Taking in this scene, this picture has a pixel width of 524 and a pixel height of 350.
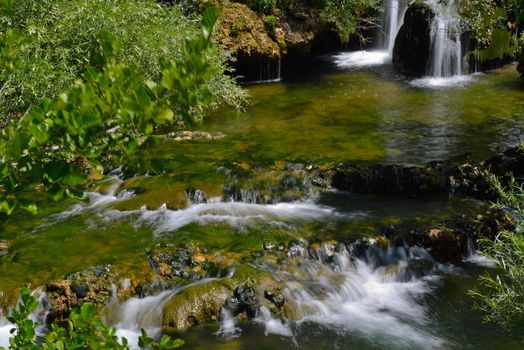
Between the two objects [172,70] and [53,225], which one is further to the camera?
[53,225]

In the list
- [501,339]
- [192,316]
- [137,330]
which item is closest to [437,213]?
[501,339]

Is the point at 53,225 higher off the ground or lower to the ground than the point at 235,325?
higher

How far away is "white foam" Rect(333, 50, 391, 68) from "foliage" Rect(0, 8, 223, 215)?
80.4 ft

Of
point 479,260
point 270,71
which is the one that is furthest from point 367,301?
point 270,71

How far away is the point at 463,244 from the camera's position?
10.3m

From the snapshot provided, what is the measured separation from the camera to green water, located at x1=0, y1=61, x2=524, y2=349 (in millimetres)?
8688

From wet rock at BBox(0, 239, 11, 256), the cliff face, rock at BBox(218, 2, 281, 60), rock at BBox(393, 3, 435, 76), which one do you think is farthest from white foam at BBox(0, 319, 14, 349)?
rock at BBox(393, 3, 435, 76)

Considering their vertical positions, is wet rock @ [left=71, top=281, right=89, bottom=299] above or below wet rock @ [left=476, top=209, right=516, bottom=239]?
below

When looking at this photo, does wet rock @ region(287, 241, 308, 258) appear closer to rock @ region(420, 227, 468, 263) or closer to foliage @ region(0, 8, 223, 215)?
rock @ region(420, 227, 468, 263)

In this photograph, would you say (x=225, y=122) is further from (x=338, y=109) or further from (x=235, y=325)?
(x=235, y=325)

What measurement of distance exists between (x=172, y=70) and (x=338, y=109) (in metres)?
16.7

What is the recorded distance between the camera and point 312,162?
44.0 feet

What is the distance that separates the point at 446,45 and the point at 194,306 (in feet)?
62.3

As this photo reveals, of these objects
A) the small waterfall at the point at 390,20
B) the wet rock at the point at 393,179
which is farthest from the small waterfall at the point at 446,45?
the wet rock at the point at 393,179
